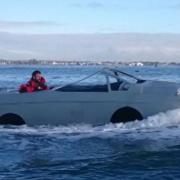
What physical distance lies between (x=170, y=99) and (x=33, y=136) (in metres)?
3.15

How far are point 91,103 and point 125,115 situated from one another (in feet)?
2.68

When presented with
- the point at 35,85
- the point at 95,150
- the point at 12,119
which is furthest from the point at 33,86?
the point at 95,150

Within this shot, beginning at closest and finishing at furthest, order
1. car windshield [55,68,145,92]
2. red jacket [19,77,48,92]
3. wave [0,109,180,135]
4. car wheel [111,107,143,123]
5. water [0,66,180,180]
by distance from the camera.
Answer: water [0,66,180,180], wave [0,109,180,135], car wheel [111,107,143,123], car windshield [55,68,145,92], red jacket [19,77,48,92]

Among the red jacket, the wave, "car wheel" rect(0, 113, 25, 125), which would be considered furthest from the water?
the red jacket

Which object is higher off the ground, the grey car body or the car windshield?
the car windshield

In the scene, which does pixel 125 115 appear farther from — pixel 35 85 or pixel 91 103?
pixel 35 85

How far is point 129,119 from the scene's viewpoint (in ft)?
44.3

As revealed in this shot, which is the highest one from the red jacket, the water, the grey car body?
the red jacket

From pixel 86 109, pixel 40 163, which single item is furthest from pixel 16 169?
pixel 86 109

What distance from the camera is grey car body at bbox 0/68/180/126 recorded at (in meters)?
13.2

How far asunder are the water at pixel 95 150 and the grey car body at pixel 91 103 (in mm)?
185

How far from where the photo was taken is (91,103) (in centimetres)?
1327

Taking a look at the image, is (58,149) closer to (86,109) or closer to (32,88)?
(86,109)

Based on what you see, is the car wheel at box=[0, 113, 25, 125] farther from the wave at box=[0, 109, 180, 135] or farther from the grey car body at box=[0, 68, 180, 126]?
the wave at box=[0, 109, 180, 135]
